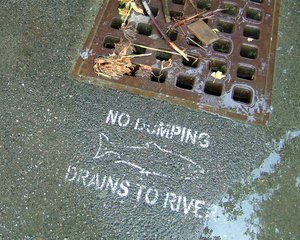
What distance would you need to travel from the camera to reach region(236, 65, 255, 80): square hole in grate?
256 centimetres

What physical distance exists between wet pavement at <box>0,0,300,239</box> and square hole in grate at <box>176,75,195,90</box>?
165mm

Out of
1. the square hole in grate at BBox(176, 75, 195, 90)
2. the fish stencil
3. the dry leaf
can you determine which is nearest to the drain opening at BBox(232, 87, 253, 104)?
the dry leaf

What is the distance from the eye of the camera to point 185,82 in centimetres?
255

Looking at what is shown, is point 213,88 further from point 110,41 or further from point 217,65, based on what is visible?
point 110,41

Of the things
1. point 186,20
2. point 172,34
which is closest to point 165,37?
point 172,34

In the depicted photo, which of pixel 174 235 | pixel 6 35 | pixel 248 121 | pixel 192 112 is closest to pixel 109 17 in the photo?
pixel 6 35

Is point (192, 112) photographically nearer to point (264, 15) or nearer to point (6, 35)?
point (264, 15)

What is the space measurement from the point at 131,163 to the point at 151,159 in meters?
0.11

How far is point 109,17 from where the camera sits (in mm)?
2732

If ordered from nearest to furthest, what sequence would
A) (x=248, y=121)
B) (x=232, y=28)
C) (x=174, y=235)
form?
(x=174, y=235)
(x=248, y=121)
(x=232, y=28)

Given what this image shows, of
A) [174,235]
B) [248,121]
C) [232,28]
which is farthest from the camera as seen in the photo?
[232,28]

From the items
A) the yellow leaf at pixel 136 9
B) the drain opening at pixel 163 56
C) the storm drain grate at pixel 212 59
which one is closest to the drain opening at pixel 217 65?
the storm drain grate at pixel 212 59

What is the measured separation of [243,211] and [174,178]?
0.38 meters

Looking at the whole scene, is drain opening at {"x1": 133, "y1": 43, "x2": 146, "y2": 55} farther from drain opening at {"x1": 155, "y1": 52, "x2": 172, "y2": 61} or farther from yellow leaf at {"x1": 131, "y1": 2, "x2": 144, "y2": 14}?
yellow leaf at {"x1": 131, "y1": 2, "x2": 144, "y2": 14}
